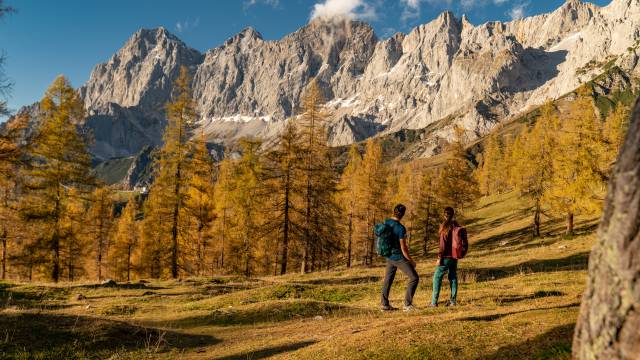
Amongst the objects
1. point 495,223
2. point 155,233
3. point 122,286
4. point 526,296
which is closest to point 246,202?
point 155,233

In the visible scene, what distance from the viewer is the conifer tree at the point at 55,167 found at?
25281mm

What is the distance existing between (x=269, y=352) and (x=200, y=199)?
30.6m

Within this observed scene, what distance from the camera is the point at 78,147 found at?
87.0 ft

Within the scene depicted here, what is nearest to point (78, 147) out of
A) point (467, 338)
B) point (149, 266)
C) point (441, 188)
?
point (149, 266)

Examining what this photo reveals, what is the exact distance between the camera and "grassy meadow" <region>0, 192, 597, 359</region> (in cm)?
605

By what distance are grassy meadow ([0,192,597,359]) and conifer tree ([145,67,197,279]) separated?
856cm

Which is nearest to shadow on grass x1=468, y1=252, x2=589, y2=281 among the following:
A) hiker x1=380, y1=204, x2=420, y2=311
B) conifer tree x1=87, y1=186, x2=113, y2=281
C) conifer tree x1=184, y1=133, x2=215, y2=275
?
hiker x1=380, y1=204, x2=420, y2=311

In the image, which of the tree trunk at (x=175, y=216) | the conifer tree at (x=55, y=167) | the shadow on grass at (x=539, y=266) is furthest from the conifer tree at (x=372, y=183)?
the conifer tree at (x=55, y=167)

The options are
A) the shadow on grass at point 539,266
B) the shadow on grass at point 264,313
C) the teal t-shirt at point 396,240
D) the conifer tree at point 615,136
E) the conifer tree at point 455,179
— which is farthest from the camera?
the conifer tree at point 455,179

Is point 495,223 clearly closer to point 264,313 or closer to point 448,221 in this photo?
point 448,221

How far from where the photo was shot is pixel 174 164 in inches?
1149

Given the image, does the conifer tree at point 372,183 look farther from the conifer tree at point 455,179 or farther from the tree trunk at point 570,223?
the tree trunk at point 570,223

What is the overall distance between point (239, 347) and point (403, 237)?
4703 mm

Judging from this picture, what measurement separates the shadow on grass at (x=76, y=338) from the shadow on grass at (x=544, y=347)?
6.65 m
